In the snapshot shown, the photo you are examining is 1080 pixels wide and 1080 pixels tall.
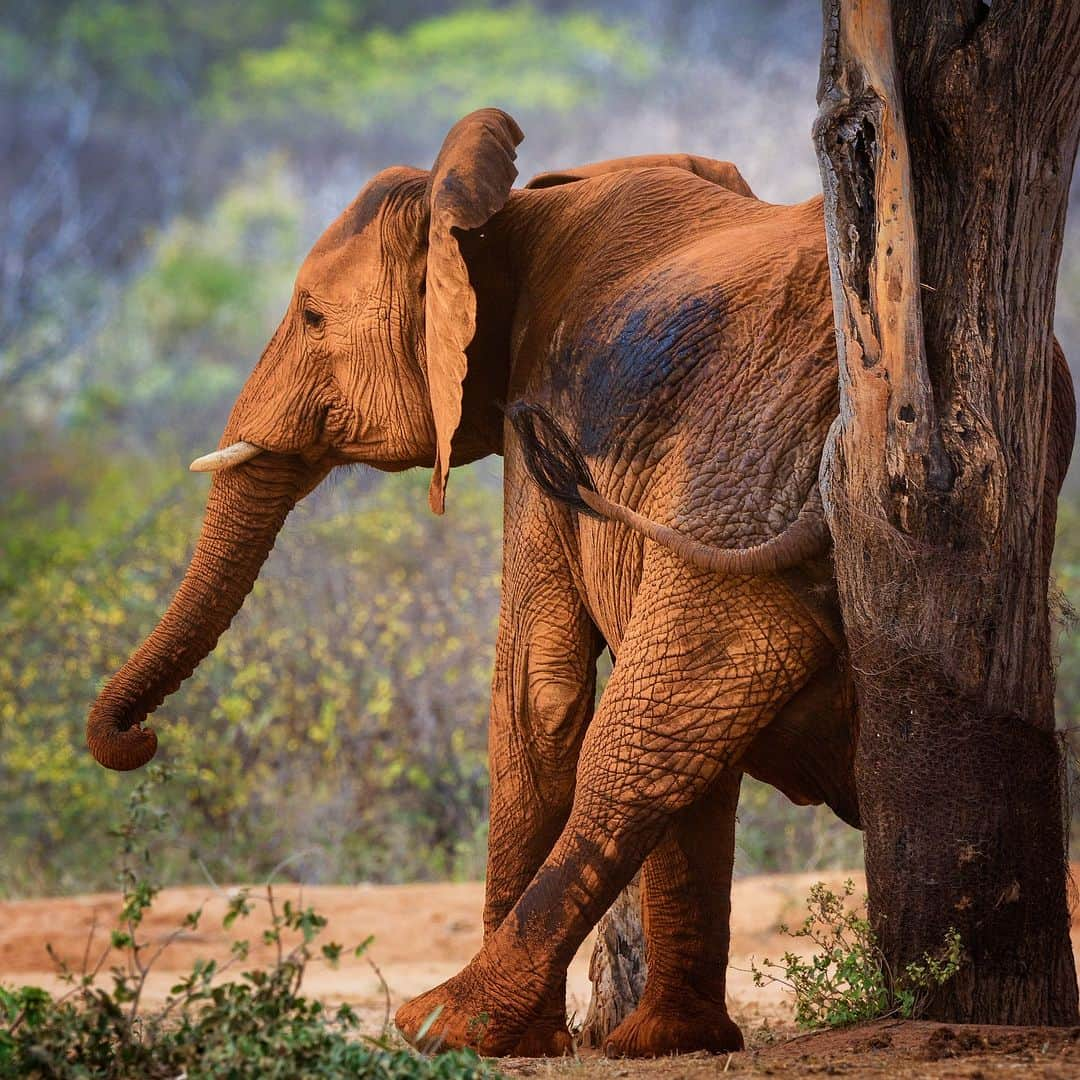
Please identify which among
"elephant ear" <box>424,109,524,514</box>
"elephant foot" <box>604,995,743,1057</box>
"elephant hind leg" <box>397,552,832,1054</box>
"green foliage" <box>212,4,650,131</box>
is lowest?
"elephant foot" <box>604,995,743,1057</box>

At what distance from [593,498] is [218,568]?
1.68m

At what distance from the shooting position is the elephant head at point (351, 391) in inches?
175

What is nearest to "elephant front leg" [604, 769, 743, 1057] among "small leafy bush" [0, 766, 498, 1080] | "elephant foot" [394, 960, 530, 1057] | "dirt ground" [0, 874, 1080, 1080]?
"dirt ground" [0, 874, 1080, 1080]

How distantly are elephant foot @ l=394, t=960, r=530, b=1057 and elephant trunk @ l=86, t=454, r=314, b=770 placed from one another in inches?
56.6

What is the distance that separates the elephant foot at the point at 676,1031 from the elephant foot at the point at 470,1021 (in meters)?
0.62

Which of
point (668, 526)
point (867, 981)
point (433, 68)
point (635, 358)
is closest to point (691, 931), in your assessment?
point (867, 981)

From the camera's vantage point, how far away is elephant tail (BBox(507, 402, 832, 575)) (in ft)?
12.4

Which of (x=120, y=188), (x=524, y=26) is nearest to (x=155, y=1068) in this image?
(x=120, y=188)

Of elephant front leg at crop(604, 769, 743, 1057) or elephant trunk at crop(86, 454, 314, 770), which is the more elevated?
elephant trunk at crop(86, 454, 314, 770)

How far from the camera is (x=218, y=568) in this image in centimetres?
520

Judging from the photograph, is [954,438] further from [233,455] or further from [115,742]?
[115,742]

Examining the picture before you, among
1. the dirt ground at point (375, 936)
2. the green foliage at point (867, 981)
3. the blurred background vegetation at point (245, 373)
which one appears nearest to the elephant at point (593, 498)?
the green foliage at point (867, 981)

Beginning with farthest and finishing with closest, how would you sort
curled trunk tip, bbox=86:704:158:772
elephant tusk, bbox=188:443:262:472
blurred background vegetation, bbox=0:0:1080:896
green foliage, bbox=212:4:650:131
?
1. green foliage, bbox=212:4:650:131
2. blurred background vegetation, bbox=0:0:1080:896
3. elephant tusk, bbox=188:443:262:472
4. curled trunk tip, bbox=86:704:158:772

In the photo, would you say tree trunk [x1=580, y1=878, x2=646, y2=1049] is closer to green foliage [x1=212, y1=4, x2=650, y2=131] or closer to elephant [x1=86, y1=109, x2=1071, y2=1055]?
elephant [x1=86, y1=109, x2=1071, y2=1055]
